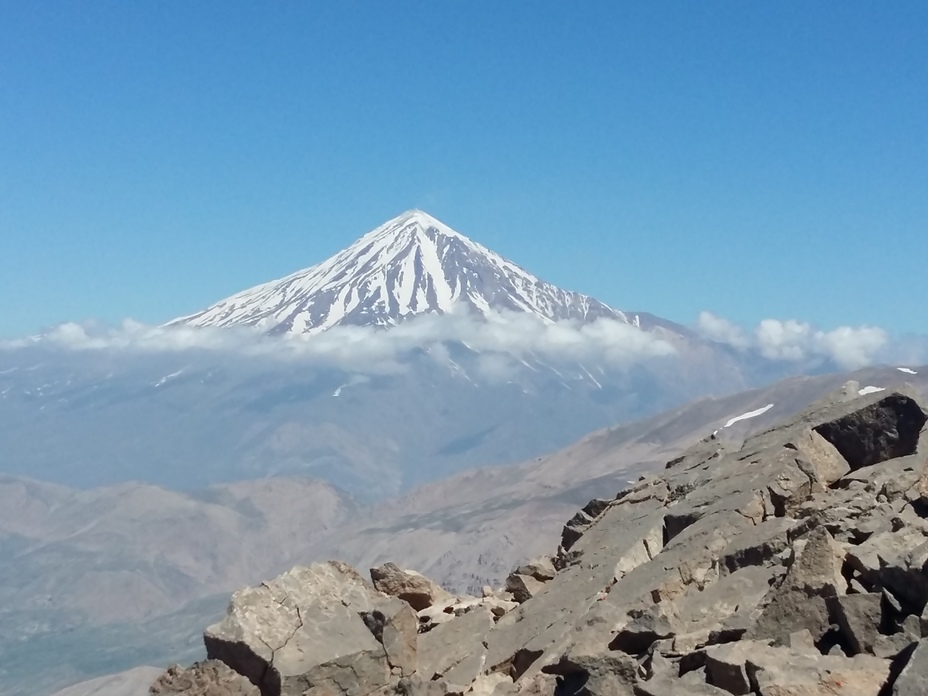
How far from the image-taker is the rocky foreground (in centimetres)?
973

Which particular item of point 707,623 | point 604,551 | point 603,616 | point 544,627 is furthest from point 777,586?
point 604,551

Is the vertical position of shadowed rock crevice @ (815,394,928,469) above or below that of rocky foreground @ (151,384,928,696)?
above

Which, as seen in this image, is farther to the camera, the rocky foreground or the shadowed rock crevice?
the shadowed rock crevice

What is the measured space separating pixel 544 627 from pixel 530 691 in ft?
7.53

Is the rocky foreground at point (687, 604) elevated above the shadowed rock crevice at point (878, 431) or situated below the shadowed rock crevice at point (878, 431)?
below

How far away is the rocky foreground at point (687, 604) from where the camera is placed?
31.9ft

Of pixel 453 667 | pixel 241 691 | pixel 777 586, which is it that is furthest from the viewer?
pixel 453 667

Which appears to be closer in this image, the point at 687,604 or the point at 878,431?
the point at 687,604

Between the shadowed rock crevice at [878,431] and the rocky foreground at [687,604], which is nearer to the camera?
the rocky foreground at [687,604]

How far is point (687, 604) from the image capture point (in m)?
12.1

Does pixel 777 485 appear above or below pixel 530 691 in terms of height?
above

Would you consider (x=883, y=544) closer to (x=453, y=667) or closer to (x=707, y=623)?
(x=707, y=623)

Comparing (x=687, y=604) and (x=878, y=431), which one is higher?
(x=878, y=431)

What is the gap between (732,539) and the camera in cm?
1391
